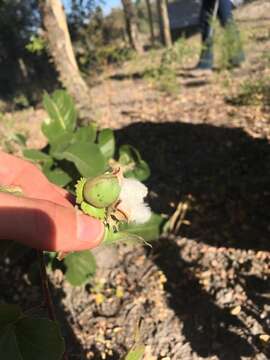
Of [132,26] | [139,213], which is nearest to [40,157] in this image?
[139,213]

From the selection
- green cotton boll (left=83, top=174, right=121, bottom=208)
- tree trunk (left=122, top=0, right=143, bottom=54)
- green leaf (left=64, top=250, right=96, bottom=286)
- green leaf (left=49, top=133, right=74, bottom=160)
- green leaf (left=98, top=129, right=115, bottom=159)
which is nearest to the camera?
green cotton boll (left=83, top=174, right=121, bottom=208)

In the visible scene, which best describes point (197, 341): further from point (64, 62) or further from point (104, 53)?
point (104, 53)

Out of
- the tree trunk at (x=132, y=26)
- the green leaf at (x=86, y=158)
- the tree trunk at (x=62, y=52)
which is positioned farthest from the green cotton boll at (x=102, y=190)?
the tree trunk at (x=132, y=26)

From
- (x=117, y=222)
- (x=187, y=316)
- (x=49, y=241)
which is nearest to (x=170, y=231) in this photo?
(x=187, y=316)

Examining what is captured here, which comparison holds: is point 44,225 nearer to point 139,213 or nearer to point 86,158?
point 139,213

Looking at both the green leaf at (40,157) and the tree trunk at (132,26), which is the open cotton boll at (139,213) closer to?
the green leaf at (40,157)

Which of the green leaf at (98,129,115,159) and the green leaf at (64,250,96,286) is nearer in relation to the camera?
the green leaf at (64,250,96,286)

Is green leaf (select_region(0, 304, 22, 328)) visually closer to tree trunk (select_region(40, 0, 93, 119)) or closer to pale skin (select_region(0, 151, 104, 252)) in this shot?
pale skin (select_region(0, 151, 104, 252))

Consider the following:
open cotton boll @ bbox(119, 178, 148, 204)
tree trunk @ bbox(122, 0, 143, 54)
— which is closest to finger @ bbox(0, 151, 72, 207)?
open cotton boll @ bbox(119, 178, 148, 204)
